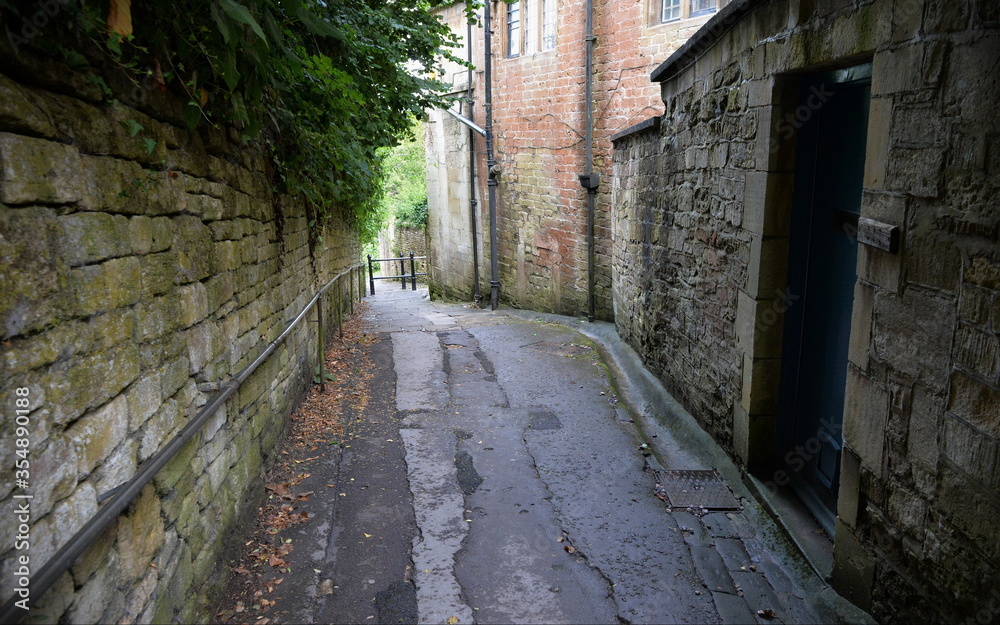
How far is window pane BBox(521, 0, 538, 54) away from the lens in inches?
452

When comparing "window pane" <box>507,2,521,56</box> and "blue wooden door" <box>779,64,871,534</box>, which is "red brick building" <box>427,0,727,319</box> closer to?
"window pane" <box>507,2,521,56</box>

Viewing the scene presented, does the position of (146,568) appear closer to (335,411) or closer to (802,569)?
(802,569)

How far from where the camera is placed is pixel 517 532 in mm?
3951

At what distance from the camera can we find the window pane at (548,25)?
11047 millimetres

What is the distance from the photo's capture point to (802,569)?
3340 mm

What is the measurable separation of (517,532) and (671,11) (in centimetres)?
817

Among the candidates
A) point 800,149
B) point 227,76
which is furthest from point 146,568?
point 800,149

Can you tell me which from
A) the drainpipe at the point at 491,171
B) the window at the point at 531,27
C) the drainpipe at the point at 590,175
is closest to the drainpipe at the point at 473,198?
the drainpipe at the point at 491,171

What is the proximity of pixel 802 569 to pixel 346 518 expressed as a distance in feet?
8.48

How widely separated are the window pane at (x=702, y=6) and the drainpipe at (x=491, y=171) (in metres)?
4.21

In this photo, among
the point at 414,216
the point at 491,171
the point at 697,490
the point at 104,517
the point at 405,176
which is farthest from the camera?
the point at 405,176

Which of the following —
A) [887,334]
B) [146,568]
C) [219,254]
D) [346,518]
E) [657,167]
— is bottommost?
[346,518]

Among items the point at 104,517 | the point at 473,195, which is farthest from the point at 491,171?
the point at 104,517

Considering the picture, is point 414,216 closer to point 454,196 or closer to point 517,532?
point 454,196
